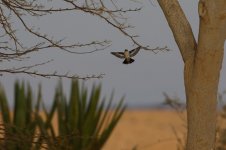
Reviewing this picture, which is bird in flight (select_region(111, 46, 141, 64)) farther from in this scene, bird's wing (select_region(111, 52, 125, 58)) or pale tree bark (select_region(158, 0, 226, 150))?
pale tree bark (select_region(158, 0, 226, 150))

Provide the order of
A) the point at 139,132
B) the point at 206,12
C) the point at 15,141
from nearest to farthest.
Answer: the point at 206,12 → the point at 15,141 → the point at 139,132

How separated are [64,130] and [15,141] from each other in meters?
4.13

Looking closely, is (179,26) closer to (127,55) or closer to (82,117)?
(127,55)

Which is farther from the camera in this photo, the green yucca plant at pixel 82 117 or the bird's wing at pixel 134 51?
the green yucca plant at pixel 82 117

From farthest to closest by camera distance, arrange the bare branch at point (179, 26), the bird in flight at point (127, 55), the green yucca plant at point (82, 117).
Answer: the green yucca plant at point (82, 117)
the bare branch at point (179, 26)
the bird in flight at point (127, 55)

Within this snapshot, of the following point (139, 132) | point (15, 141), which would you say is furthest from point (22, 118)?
point (139, 132)

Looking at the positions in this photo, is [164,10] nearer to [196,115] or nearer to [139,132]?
[196,115]

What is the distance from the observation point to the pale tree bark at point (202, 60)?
4781mm

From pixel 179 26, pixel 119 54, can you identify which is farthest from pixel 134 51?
pixel 179 26

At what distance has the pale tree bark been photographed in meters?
4.78

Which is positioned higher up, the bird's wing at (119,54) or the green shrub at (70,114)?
the bird's wing at (119,54)

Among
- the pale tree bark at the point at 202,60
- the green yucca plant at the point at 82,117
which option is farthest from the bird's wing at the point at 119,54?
the green yucca plant at the point at 82,117

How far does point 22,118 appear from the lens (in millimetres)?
9477

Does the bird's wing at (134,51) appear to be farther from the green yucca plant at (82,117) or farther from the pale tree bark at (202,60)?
the green yucca plant at (82,117)
